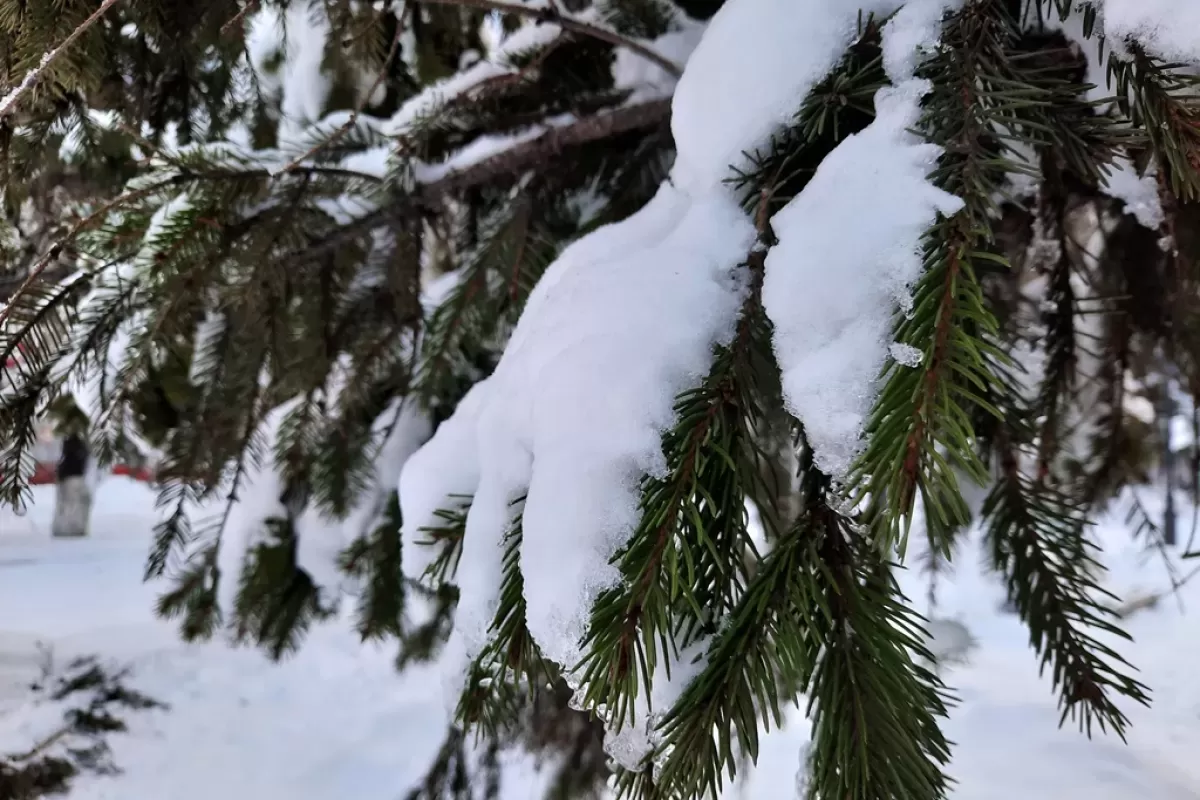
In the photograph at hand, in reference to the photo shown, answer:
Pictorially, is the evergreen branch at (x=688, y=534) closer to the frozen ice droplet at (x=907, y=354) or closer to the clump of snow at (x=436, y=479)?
the frozen ice droplet at (x=907, y=354)

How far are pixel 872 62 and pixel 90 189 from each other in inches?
41.0

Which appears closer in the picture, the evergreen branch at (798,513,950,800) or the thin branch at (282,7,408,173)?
the evergreen branch at (798,513,950,800)

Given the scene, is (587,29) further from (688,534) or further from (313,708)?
(313,708)

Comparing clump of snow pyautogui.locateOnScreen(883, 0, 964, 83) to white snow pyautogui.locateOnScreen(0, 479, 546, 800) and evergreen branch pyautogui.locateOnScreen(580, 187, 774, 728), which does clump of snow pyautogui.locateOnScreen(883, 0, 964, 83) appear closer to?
evergreen branch pyautogui.locateOnScreen(580, 187, 774, 728)

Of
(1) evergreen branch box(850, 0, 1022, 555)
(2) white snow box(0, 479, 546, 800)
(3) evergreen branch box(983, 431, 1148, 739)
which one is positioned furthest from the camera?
(2) white snow box(0, 479, 546, 800)

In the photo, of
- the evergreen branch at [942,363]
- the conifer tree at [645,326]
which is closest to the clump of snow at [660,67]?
Result: the conifer tree at [645,326]

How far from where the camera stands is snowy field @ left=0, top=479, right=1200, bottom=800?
32.7 inches

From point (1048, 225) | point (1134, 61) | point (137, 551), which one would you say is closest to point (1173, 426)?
point (1048, 225)

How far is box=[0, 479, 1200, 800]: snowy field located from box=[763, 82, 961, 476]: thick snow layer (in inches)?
11.5

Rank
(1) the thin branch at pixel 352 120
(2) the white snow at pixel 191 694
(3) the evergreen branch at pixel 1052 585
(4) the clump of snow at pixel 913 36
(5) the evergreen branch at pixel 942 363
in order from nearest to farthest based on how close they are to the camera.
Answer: (5) the evergreen branch at pixel 942 363, (4) the clump of snow at pixel 913 36, (3) the evergreen branch at pixel 1052 585, (1) the thin branch at pixel 352 120, (2) the white snow at pixel 191 694

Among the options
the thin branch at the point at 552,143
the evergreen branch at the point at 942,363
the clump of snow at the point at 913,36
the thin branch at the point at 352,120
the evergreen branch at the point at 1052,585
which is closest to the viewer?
the evergreen branch at the point at 942,363

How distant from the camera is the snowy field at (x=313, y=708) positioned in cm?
83

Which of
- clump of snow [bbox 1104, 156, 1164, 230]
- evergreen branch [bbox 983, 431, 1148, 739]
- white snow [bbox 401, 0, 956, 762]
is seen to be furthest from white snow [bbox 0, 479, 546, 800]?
clump of snow [bbox 1104, 156, 1164, 230]

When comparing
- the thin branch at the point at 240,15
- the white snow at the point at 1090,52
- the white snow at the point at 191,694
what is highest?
the white snow at the point at 1090,52
